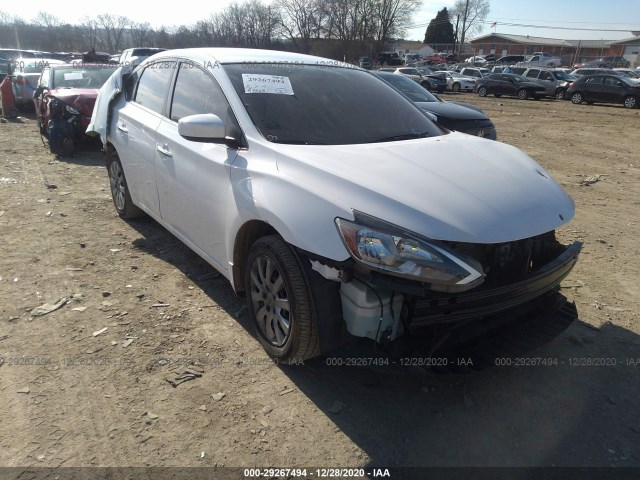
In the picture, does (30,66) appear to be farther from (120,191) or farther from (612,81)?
(612,81)

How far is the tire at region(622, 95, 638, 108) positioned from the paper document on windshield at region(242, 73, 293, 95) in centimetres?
2269

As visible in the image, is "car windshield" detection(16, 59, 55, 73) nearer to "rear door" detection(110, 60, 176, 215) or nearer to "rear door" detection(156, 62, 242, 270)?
"rear door" detection(110, 60, 176, 215)

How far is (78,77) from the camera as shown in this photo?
31.7 feet

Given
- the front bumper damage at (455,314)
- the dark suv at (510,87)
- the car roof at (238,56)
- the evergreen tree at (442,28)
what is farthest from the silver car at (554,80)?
the evergreen tree at (442,28)

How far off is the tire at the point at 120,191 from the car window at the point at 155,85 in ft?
2.53

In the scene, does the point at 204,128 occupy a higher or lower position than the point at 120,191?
higher

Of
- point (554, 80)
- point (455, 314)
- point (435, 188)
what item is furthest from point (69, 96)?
point (554, 80)

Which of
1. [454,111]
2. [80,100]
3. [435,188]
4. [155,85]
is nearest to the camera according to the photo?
[435,188]

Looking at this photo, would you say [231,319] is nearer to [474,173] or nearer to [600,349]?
[474,173]

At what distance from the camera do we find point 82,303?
3.54 m

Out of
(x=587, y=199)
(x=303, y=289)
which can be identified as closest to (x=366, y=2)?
(x=587, y=199)

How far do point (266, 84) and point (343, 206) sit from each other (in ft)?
4.41

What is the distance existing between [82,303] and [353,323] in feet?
7.53

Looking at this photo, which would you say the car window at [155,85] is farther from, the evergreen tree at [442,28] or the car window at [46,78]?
the evergreen tree at [442,28]
